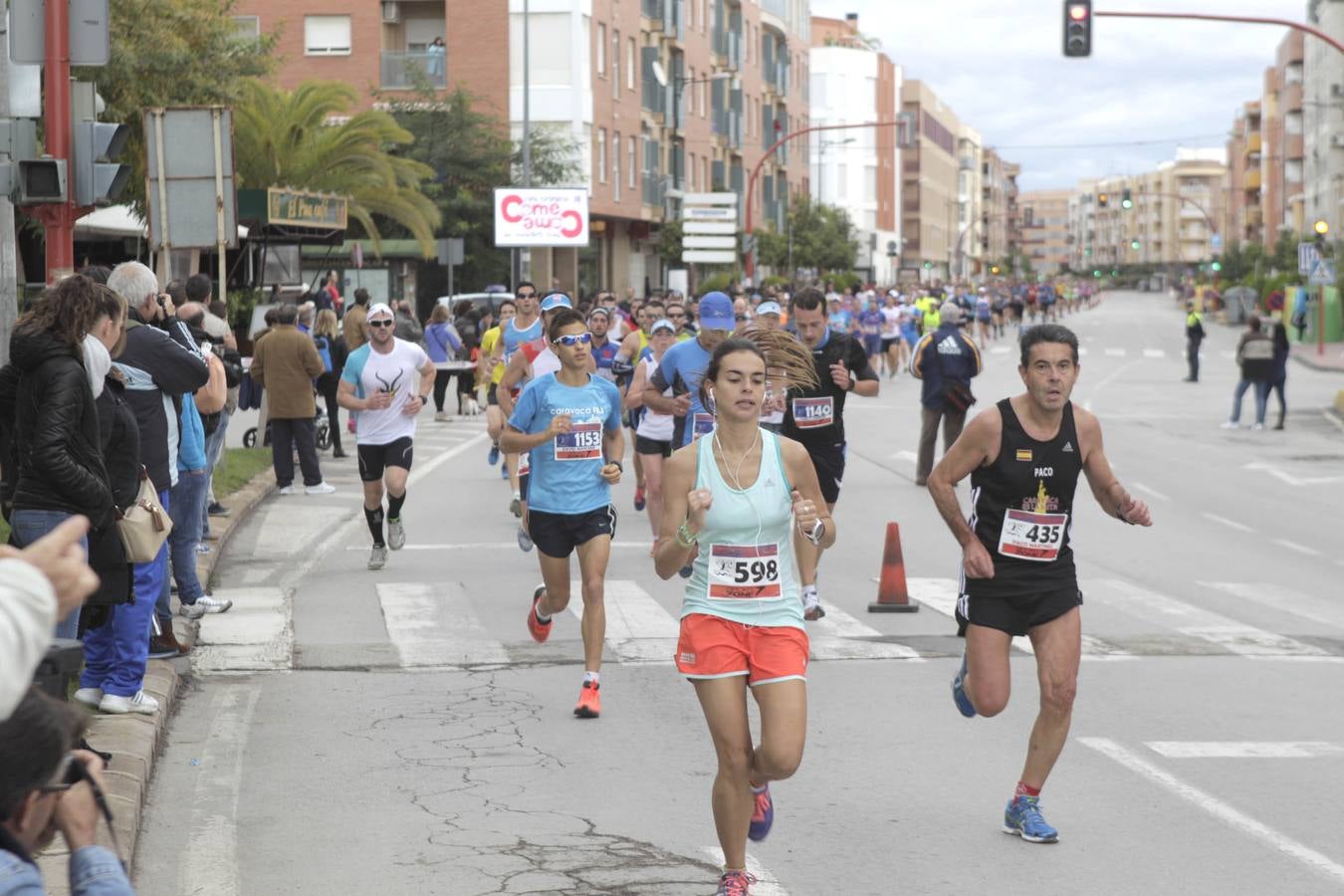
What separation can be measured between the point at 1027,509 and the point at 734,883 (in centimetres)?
179

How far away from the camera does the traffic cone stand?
12125 mm

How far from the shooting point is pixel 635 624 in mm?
11641

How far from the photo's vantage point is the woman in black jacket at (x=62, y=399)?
7320mm

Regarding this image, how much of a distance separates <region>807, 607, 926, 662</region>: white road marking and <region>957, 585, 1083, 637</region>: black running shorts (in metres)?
3.59

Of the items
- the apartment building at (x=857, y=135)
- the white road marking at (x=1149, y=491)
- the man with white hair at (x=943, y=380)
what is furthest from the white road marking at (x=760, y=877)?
the apartment building at (x=857, y=135)

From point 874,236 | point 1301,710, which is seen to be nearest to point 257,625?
point 1301,710

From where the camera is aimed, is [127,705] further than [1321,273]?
No

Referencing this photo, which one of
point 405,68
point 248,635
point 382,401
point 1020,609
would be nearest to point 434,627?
point 248,635

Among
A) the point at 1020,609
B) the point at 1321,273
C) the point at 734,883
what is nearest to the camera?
the point at 734,883

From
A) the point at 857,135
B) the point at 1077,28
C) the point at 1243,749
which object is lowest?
the point at 1243,749

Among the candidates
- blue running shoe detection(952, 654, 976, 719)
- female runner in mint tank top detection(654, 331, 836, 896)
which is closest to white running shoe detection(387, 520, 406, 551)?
blue running shoe detection(952, 654, 976, 719)

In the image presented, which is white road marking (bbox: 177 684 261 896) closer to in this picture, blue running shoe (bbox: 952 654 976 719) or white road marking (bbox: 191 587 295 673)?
white road marking (bbox: 191 587 295 673)

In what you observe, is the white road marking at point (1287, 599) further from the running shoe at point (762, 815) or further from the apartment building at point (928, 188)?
the apartment building at point (928, 188)

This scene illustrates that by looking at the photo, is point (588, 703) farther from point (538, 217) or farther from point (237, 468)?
point (538, 217)
